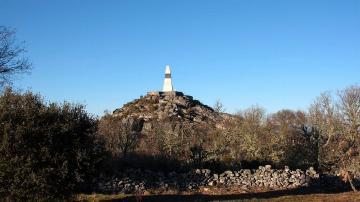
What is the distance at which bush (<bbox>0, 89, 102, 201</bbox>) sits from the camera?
1786cm

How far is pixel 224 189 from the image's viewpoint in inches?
1200

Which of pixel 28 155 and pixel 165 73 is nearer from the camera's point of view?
pixel 28 155

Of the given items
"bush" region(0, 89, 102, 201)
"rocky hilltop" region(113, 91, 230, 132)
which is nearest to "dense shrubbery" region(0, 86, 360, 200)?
"bush" region(0, 89, 102, 201)

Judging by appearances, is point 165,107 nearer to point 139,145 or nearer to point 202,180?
point 139,145

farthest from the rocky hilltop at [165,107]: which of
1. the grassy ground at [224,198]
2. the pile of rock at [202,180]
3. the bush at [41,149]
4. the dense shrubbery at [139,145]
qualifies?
the bush at [41,149]

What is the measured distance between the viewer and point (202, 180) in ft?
104

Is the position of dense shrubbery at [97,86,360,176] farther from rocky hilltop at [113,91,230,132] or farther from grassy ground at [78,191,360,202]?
rocky hilltop at [113,91,230,132]

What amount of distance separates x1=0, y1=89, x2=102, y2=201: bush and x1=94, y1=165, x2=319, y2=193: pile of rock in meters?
9.11

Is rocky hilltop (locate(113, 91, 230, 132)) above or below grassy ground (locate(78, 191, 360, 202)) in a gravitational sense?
above

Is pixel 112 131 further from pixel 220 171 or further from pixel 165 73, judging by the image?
pixel 165 73

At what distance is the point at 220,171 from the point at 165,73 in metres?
43.9

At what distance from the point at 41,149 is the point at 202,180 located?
15.4 metres

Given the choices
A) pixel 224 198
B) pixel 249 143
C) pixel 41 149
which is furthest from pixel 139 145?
pixel 41 149

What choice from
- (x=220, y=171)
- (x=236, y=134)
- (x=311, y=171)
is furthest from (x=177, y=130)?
(x=311, y=171)
